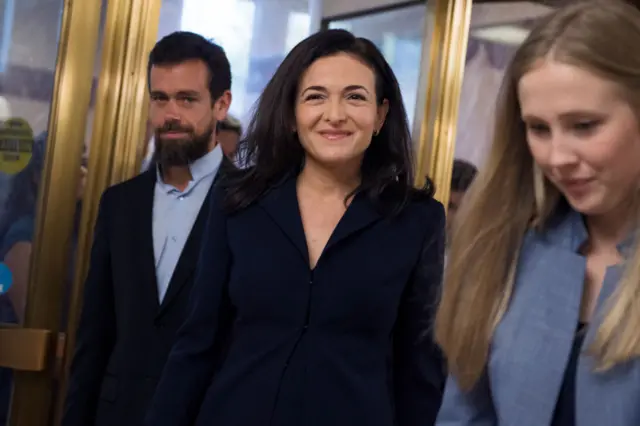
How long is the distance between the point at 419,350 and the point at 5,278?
101 cm

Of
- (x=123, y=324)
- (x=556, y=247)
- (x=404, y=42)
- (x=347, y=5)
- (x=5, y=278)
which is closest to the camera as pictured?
(x=556, y=247)

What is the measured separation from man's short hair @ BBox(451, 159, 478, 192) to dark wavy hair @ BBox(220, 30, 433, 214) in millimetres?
954

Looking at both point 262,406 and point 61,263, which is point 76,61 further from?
point 262,406

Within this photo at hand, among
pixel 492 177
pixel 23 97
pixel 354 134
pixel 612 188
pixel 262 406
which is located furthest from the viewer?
pixel 23 97

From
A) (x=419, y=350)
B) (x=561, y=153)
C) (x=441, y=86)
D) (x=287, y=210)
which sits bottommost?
(x=419, y=350)

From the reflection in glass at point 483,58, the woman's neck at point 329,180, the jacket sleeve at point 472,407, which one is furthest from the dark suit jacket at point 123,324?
the reflection in glass at point 483,58

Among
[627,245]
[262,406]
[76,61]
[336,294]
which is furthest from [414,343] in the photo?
[76,61]

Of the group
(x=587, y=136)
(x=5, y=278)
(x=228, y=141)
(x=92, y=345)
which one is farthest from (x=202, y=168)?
(x=587, y=136)

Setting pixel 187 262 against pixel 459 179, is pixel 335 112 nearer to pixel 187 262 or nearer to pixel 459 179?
pixel 187 262

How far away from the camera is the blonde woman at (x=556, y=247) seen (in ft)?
2.75

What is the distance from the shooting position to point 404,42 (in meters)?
2.34

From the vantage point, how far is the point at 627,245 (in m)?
Result: 0.89

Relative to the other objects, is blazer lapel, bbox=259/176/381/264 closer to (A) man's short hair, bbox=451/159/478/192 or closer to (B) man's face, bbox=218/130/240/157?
(B) man's face, bbox=218/130/240/157

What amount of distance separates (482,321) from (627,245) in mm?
185
